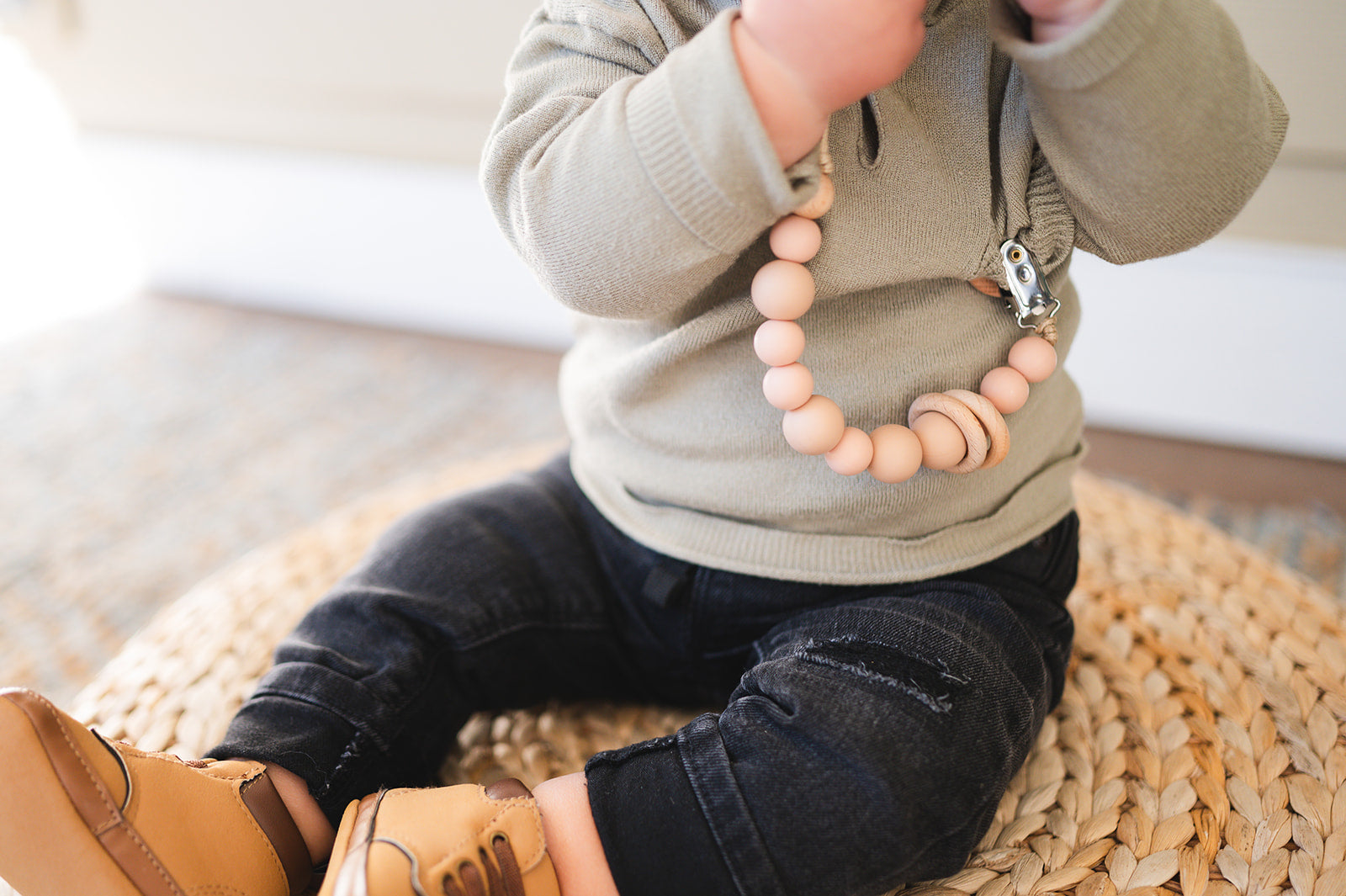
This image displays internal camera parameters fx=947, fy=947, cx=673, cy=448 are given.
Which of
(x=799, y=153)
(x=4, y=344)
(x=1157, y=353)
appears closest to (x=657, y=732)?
(x=799, y=153)

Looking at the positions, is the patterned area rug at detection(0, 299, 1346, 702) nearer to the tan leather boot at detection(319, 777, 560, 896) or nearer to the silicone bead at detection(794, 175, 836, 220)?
the tan leather boot at detection(319, 777, 560, 896)

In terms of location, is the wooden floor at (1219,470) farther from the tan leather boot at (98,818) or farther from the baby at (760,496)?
the tan leather boot at (98,818)

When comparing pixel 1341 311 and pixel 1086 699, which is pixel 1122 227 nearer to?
pixel 1086 699

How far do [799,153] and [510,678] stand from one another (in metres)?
0.36

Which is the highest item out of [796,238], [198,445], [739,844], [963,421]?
[796,238]

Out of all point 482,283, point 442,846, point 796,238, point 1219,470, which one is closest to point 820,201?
point 796,238

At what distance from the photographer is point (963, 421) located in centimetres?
47

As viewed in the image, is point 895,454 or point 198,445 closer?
point 895,454

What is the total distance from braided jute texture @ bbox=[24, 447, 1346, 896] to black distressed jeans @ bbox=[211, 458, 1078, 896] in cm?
4

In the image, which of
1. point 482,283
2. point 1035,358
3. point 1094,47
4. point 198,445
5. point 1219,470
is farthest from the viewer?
point 482,283

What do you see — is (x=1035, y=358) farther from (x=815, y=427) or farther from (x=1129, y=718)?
(x=1129, y=718)

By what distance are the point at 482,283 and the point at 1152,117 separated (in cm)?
108

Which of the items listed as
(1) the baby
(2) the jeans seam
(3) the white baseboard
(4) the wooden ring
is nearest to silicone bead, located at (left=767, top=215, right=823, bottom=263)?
(1) the baby

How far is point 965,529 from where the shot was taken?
1.74ft
